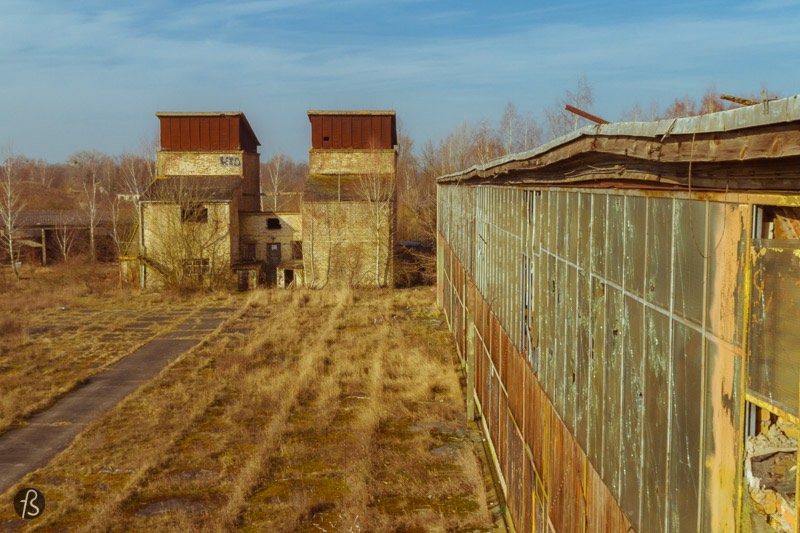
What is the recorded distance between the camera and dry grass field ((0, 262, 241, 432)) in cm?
1658

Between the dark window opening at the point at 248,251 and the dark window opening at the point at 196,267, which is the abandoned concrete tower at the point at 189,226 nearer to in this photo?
the dark window opening at the point at 196,267

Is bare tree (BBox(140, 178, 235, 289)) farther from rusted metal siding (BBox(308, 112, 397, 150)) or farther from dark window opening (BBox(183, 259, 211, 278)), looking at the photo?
rusted metal siding (BBox(308, 112, 397, 150))

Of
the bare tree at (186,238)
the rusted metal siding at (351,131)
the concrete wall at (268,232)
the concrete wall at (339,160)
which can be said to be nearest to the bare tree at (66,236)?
the bare tree at (186,238)

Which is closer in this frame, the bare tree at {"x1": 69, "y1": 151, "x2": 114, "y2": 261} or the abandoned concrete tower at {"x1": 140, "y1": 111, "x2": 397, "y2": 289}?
the abandoned concrete tower at {"x1": 140, "y1": 111, "x2": 397, "y2": 289}

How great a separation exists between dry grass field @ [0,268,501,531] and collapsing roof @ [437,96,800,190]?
20.9ft

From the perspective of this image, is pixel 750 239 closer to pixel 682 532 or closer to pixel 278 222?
pixel 682 532

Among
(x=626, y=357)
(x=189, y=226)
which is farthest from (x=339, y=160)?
(x=626, y=357)

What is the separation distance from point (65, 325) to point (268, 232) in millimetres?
11563

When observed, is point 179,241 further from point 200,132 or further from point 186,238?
point 200,132

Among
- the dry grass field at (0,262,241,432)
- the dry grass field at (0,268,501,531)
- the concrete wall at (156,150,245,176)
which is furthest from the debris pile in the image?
the concrete wall at (156,150,245,176)

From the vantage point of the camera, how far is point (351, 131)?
113ft

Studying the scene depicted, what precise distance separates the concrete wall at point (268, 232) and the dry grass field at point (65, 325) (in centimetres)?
399

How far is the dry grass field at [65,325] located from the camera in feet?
54.4

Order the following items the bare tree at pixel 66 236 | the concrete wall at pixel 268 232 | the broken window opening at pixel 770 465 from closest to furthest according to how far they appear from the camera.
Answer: the broken window opening at pixel 770 465
the concrete wall at pixel 268 232
the bare tree at pixel 66 236
